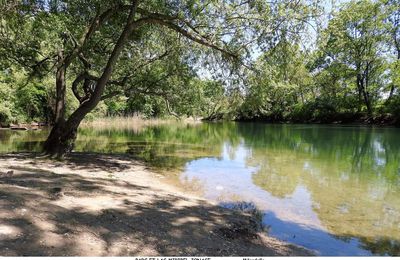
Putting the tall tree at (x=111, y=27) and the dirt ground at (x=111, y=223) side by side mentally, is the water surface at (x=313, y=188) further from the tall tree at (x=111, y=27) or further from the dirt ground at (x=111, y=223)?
the tall tree at (x=111, y=27)

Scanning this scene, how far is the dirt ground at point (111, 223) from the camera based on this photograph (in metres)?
4.24

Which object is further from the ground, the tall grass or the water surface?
the tall grass

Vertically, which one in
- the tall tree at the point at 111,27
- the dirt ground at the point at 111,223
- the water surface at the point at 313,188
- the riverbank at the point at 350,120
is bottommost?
the water surface at the point at 313,188

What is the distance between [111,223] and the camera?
5.39 metres

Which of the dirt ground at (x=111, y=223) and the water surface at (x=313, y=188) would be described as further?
the water surface at (x=313, y=188)

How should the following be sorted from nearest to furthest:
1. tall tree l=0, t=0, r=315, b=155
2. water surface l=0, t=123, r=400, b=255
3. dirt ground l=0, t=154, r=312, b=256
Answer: dirt ground l=0, t=154, r=312, b=256 < water surface l=0, t=123, r=400, b=255 < tall tree l=0, t=0, r=315, b=155

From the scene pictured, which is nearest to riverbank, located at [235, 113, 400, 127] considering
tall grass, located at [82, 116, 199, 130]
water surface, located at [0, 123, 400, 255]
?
tall grass, located at [82, 116, 199, 130]

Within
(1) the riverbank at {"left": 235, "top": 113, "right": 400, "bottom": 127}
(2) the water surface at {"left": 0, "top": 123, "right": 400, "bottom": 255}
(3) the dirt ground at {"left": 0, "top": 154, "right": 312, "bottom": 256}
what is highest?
(1) the riverbank at {"left": 235, "top": 113, "right": 400, "bottom": 127}

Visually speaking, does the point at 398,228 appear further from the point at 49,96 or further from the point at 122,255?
the point at 49,96

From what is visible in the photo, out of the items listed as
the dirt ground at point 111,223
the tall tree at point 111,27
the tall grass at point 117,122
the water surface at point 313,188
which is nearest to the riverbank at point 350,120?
the tall grass at point 117,122

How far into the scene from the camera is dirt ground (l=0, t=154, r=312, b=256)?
424 centimetres

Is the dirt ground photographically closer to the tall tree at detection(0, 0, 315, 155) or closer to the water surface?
the water surface

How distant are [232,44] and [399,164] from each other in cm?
954

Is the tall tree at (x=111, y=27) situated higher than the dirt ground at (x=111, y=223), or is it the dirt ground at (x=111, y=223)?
the tall tree at (x=111, y=27)
